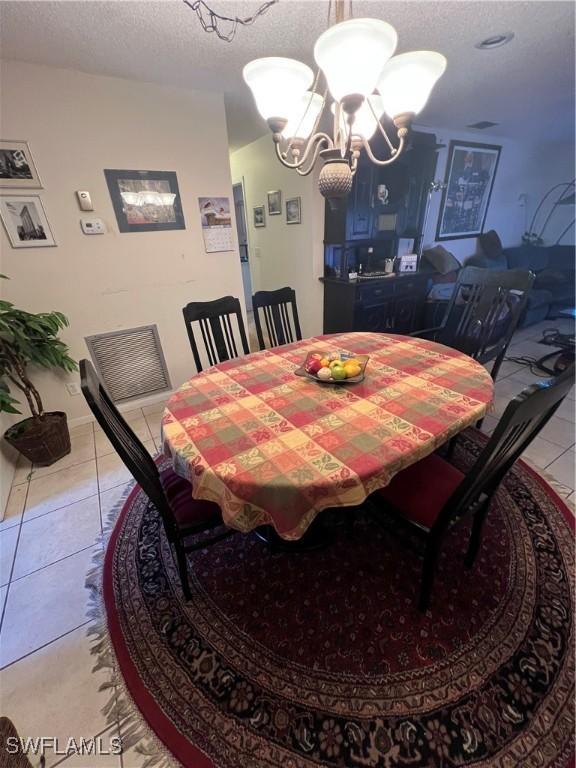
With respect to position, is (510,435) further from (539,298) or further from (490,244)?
(490,244)

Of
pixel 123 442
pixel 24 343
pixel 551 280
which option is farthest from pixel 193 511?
pixel 551 280

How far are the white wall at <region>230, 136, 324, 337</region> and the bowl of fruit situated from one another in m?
2.31

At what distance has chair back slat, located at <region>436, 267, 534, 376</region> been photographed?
189 cm

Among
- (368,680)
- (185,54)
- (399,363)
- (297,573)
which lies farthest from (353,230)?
(368,680)

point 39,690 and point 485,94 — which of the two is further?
point 485,94

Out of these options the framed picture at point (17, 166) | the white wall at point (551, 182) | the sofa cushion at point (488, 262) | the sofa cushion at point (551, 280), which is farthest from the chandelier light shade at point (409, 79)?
the white wall at point (551, 182)

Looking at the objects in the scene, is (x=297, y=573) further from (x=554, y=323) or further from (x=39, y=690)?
(x=554, y=323)

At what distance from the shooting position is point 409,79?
41.6 inches

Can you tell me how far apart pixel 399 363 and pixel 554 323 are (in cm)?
441

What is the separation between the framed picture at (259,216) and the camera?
13.3 ft

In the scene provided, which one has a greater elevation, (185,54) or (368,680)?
(185,54)

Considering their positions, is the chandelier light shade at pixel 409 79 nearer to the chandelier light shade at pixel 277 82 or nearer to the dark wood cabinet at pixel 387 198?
the chandelier light shade at pixel 277 82

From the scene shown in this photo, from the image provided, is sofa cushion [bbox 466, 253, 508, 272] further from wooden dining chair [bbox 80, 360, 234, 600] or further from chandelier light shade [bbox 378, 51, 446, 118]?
wooden dining chair [bbox 80, 360, 234, 600]

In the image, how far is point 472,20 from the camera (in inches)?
64.8
